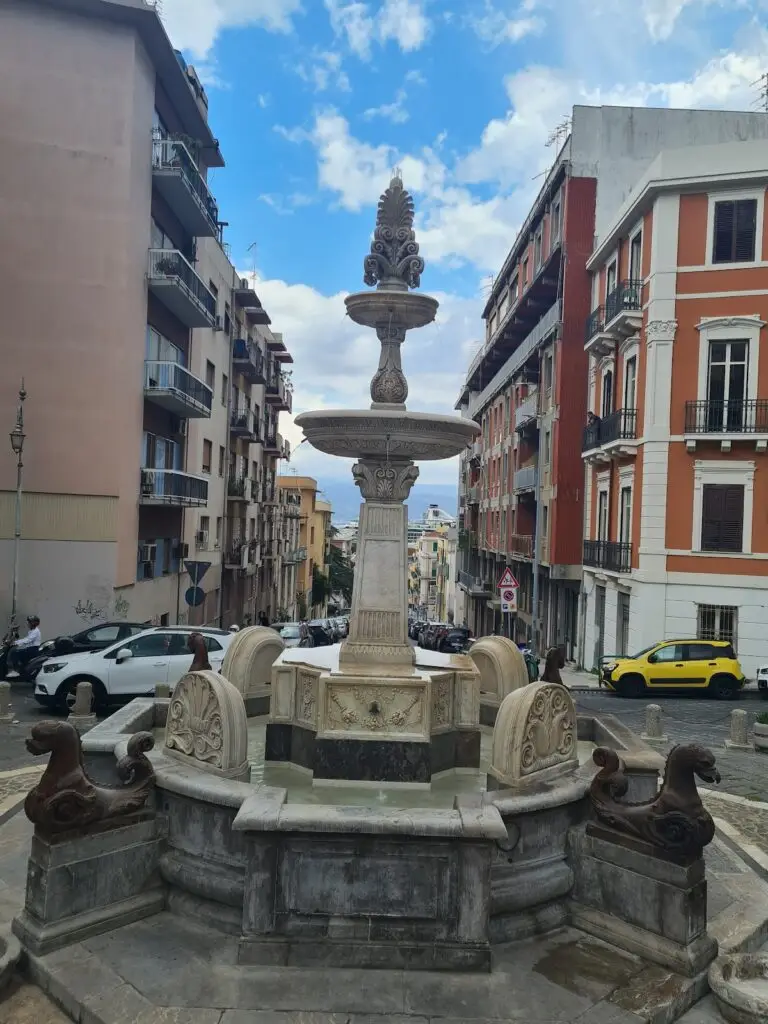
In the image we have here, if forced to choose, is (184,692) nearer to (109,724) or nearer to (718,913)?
(109,724)

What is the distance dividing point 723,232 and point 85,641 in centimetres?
1974

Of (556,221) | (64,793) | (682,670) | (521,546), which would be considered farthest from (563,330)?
(64,793)

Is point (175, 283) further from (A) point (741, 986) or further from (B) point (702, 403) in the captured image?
(A) point (741, 986)

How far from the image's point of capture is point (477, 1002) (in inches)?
192

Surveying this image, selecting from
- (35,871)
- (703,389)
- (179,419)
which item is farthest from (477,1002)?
(179,419)

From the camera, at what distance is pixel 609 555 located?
25.9 meters

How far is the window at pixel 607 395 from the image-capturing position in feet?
88.8

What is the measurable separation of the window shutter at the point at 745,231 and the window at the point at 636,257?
8.99 ft

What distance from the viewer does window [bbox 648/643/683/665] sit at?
20.7 metres

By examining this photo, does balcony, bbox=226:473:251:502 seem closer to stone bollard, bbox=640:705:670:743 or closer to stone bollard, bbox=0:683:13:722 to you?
stone bollard, bbox=0:683:13:722

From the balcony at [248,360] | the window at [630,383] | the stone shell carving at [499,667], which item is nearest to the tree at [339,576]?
the balcony at [248,360]

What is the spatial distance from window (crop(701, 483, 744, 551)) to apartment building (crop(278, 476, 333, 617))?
44248 millimetres

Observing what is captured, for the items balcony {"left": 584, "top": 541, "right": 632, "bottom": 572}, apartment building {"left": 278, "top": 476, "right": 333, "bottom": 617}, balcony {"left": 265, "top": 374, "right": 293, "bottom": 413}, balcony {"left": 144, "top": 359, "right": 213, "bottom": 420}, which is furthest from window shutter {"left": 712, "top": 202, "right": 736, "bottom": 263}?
apartment building {"left": 278, "top": 476, "right": 333, "bottom": 617}

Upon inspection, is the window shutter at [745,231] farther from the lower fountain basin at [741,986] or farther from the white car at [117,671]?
the lower fountain basin at [741,986]
